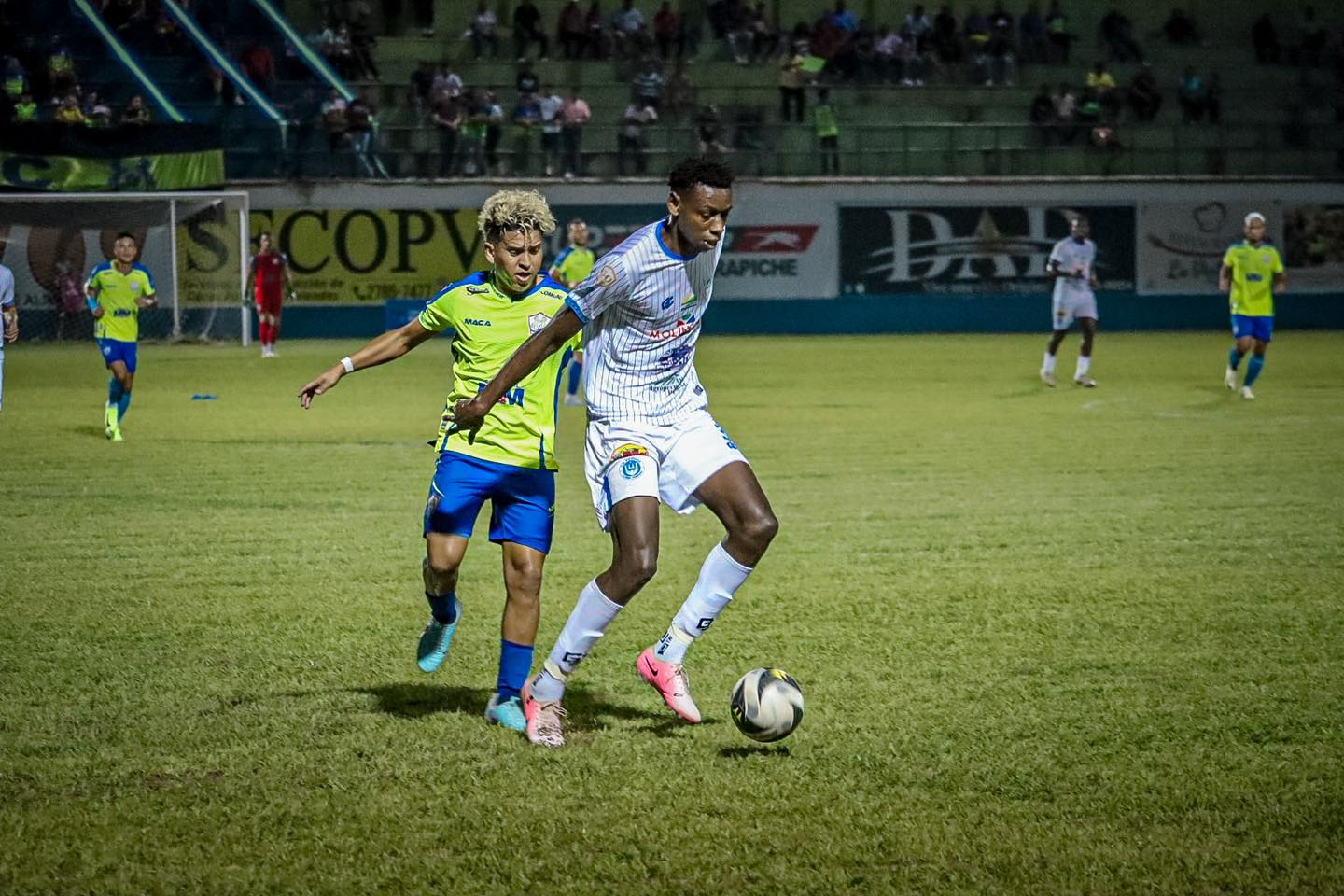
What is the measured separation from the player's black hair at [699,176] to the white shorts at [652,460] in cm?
85

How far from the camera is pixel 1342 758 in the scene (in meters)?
5.27

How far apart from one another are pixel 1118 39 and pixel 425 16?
1777 cm

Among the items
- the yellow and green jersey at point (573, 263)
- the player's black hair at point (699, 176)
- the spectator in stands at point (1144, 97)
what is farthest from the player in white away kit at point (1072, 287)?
the spectator in stands at point (1144, 97)

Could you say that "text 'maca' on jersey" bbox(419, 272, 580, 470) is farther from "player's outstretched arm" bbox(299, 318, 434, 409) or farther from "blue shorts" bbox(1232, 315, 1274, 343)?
"blue shorts" bbox(1232, 315, 1274, 343)

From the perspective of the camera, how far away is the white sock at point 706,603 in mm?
5879

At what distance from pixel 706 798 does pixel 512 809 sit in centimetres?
59

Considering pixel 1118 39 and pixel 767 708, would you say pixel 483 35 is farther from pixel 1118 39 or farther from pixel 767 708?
pixel 767 708

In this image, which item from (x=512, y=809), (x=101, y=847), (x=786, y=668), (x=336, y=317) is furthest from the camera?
(x=336, y=317)

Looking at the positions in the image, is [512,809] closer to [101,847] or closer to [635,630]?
[101,847]

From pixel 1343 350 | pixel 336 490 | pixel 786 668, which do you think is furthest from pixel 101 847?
pixel 1343 350

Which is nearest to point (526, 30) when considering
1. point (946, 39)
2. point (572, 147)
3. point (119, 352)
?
point (572, 147)

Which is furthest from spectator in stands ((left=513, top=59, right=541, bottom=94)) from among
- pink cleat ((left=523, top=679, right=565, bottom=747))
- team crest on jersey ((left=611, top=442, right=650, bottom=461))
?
pink cleat ((left=523, top=679, right=565, bottom=747))

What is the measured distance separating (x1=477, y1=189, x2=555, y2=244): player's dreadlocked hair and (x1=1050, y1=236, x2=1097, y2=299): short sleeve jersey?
17.4 metres

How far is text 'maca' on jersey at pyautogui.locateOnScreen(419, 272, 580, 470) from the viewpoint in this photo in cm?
605
